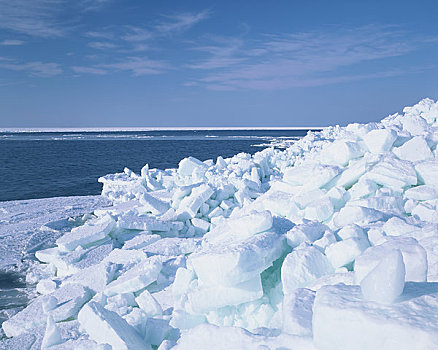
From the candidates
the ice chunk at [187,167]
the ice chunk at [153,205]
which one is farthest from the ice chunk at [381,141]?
the ice chunk at [187,167]

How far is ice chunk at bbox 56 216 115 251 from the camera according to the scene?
4852 mm

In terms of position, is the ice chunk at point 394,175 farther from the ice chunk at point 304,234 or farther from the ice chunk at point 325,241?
the ice chunk at point 325,241

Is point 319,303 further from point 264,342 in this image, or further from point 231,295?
point 231,295

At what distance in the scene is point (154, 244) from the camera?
471 cm

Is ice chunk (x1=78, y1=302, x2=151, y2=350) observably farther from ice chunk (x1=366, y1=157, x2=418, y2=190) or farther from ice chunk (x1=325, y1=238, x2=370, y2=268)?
ice chunk (x1=366, y1=157, x2=418, y2=190)

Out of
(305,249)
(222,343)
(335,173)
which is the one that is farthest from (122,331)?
(335,173)

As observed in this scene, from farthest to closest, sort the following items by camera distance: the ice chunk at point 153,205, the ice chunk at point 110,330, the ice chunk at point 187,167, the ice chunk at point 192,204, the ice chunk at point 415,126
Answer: the ice chunk at point 187,167 → the ice chunk at point 153,205 → the ice chunk at point 192,204 → the ice chunk at point 415,126 → the ice chunk at point 110,330

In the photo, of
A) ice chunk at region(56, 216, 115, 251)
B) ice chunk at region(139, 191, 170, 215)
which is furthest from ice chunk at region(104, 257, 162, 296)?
ice chunk at region(139, 191, 170, 215)

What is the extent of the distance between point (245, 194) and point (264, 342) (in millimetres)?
4790

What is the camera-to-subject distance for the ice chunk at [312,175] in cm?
410

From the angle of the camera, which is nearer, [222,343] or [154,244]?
[222,343]

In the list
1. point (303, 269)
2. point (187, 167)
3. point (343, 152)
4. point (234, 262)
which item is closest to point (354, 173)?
point (343, 152)

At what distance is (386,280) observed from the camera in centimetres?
133

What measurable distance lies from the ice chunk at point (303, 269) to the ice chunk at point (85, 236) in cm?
338
